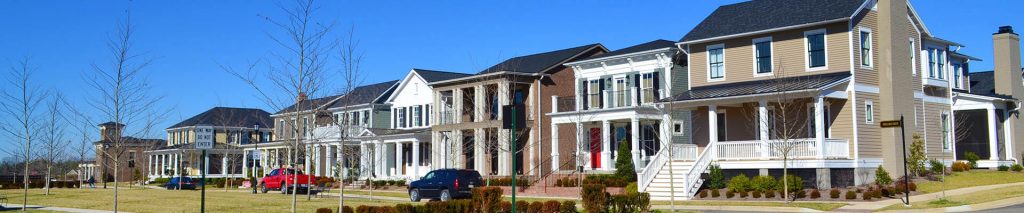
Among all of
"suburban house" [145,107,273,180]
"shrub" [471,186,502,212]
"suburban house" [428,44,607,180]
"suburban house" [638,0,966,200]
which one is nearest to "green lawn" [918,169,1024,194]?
"suburban house" [638,0,966,200]

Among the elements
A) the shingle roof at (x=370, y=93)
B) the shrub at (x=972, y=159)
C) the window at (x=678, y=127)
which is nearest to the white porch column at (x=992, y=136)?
the shrub at (x=972, y=159)

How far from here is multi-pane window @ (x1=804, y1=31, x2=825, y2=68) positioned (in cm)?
3341

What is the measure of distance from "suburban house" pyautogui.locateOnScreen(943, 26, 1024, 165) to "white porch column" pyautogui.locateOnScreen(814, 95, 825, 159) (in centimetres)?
1163

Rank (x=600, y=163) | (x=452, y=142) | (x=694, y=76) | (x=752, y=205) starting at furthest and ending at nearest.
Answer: (x=452, y=142), (x=600, y=163), (x=694, y=76), (x=752, y=205)

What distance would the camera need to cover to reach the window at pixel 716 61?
36.3 meters

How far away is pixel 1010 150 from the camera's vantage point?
40094 millimetres

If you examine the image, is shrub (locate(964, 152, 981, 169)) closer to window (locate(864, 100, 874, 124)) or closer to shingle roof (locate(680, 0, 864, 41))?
window (locate(864, 100, 874, 124))

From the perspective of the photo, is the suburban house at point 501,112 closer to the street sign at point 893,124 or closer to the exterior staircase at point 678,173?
the exterior staircase at point 678,173

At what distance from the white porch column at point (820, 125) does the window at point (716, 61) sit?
5503 millimetres

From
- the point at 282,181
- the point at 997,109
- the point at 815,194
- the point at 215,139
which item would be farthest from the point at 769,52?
Answer: the point at 215,139

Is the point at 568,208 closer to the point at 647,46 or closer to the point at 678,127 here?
the point at 678,127

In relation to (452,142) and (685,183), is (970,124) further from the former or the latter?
(452,142)

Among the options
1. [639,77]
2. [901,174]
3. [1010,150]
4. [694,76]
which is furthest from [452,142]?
[1010,150]

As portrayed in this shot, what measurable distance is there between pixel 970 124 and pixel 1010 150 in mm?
2315
